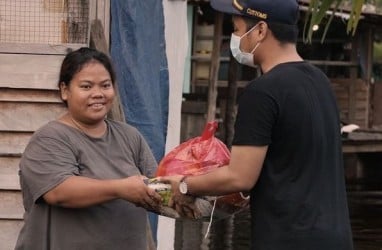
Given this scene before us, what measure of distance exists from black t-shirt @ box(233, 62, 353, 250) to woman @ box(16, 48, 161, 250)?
1.52ft

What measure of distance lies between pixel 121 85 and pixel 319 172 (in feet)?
10.9

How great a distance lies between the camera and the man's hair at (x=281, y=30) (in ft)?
10.3

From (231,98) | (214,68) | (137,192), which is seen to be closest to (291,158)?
(137,192)

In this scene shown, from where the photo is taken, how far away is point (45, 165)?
328cm

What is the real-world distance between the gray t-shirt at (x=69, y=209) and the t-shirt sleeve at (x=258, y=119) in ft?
2.11

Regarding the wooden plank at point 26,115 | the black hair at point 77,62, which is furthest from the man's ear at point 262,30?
the wooden plank at point 26,115

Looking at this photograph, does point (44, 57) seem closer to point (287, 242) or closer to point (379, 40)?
point (287, 242)

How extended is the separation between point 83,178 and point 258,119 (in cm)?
72

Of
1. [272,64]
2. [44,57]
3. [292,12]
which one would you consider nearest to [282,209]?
[272,64]

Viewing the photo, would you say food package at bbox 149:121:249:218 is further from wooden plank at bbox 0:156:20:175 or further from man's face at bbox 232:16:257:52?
wooden plank at bbox 0:156:20:175

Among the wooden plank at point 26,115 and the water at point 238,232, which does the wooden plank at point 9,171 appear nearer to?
the wooden plank at point 26,115

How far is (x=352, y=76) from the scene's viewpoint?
19.3 metres

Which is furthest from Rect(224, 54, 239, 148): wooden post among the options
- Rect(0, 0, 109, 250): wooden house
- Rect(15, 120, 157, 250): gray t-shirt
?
Rect(15, 120, 157, 250): gray t-shirt

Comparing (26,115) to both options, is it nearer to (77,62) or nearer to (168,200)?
(77,62)
